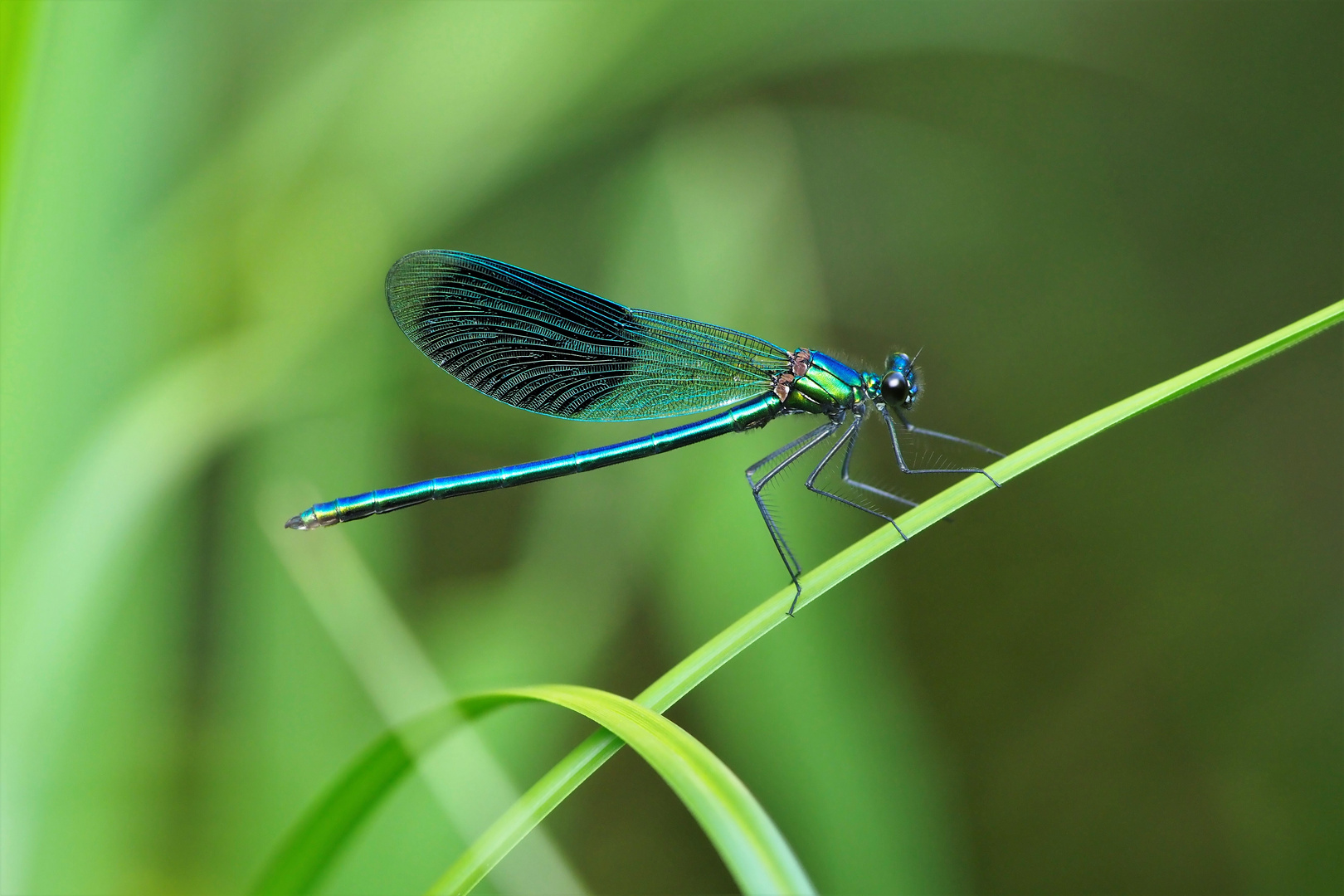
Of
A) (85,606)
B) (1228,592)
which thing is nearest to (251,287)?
(85,606)

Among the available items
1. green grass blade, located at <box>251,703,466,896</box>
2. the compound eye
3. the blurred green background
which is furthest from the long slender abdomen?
green grass blade, located at <box>251,703,466,896</box>

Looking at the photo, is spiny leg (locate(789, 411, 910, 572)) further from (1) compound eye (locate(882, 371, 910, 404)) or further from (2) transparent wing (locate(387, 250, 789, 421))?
(2) transparent wing (locate(387, 250, 789, 421))

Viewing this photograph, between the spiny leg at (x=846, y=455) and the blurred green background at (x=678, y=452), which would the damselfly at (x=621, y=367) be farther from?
the blurred green background at (x=678, y=452)

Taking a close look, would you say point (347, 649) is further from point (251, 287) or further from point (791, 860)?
point (791, 860)

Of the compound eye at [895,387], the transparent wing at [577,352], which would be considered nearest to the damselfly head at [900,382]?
the compound eye at [895,387]

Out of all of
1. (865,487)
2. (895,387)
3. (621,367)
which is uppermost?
(621,367)

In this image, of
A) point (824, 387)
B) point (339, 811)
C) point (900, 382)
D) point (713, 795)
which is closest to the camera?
point (713, 795)

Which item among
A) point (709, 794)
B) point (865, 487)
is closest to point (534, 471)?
point (865, 487)

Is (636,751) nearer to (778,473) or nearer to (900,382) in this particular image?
(778,473)
